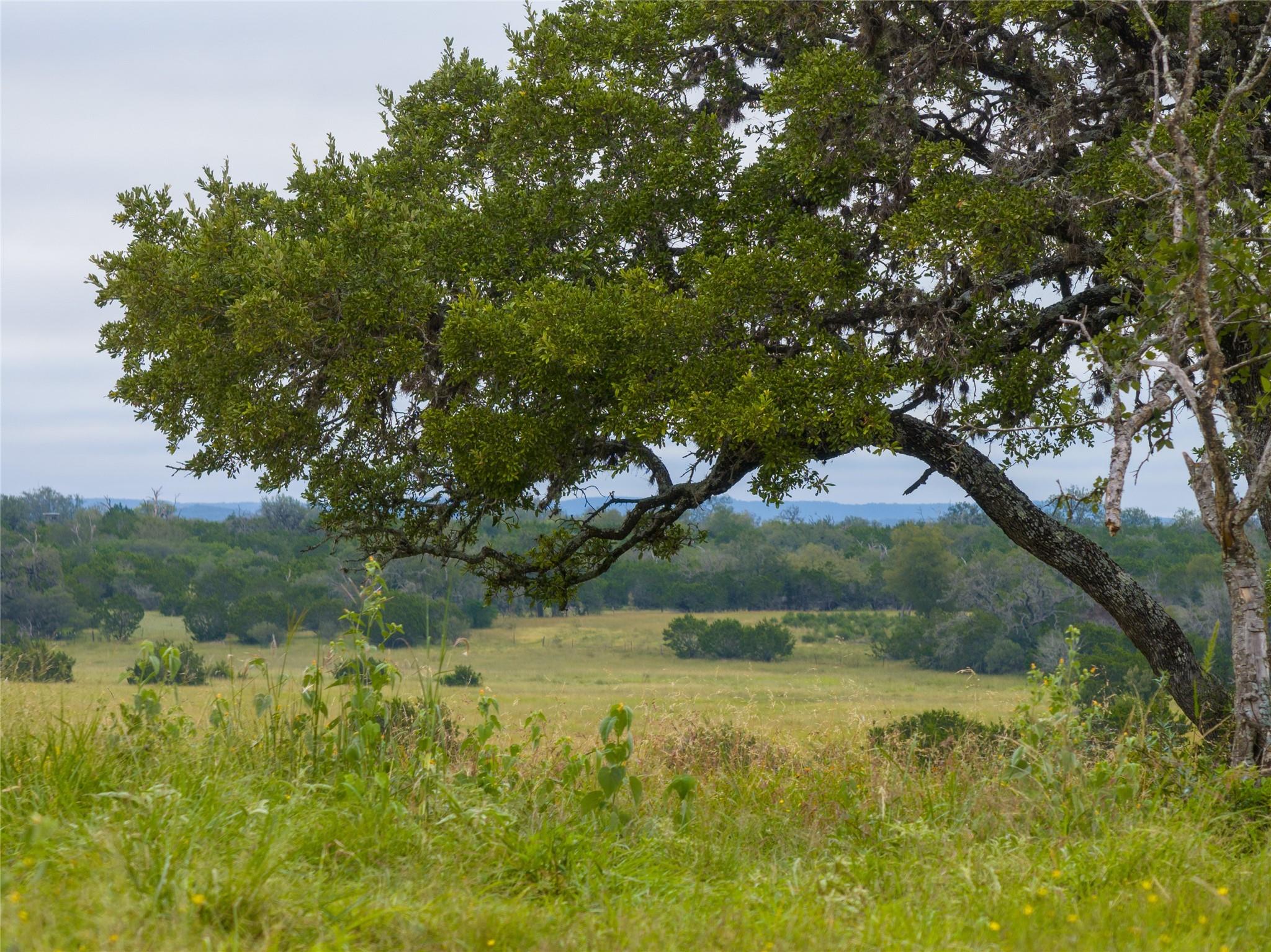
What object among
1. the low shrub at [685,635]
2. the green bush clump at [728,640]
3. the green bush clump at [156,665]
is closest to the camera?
the green bush clump at [156,665]

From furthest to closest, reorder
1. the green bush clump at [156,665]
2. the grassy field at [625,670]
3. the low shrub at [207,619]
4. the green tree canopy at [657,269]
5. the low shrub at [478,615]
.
→ 1. the low shrub at [478,615]
2. the low shrub at [207,619]
3. the grassy field at [625,670]
4. the green tree canopy at [657,269]
5. the green bush clump at [156,665]

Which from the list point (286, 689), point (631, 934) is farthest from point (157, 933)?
point (286, 689)

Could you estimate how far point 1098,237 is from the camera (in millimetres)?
10273

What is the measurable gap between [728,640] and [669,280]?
137 feet

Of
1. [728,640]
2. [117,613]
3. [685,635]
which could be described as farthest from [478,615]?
[117,613]

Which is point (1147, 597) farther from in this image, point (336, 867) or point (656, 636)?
point (656, 636)

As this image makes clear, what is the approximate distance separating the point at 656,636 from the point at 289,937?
52.5m

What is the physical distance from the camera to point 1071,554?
1077 centimetres

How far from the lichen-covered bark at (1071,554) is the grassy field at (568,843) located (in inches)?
174

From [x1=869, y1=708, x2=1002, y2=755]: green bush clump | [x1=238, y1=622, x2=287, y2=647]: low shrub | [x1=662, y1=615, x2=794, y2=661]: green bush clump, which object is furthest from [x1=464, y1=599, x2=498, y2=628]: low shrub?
[x1=869, y1=708, x2=1002, y2=755]: green bush clump

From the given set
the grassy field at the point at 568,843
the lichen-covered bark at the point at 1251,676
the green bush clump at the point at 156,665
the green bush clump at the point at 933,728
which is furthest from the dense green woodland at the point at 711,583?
the green bush clump at the point at 156,665

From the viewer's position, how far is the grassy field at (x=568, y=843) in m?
3.72

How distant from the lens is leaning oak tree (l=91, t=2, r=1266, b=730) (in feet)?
32.2

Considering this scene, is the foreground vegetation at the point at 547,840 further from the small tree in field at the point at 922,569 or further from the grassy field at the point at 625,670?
the small tree in field at the point at 922,569
